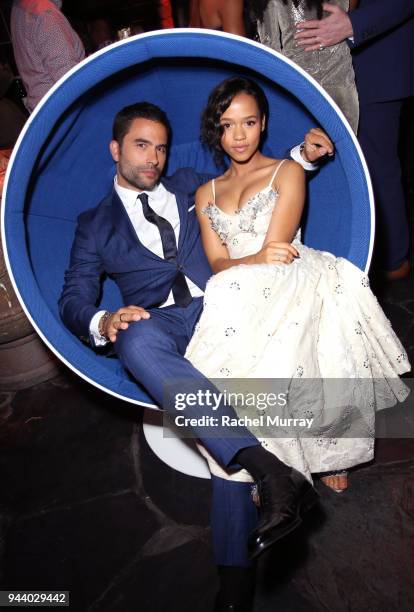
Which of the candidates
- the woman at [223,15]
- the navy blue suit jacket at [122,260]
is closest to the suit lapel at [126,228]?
the navy blue suit jacket at [122,260]

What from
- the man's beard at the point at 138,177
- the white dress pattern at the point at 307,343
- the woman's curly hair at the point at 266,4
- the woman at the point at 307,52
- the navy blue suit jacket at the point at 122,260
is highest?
the woman's curly hair at the point at 266,4

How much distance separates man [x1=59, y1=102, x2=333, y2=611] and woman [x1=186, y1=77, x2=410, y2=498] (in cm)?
14

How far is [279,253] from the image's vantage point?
1.72m

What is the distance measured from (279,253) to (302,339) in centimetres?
34

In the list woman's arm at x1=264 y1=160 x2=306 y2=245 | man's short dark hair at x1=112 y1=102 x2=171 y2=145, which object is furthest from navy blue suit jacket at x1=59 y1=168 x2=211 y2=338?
woman's arm at x1=264 y1=160 x2=306 y2=245

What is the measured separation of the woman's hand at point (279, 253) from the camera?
1.71 metres

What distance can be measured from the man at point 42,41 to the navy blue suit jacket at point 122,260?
1030mm

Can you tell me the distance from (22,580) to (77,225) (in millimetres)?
1492

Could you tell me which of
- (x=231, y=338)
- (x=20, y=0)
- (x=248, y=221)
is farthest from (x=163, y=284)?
(x=20, y=0)

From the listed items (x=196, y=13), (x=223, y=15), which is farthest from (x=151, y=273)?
(x=196, y=13)

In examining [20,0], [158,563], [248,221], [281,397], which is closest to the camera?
[281,397]

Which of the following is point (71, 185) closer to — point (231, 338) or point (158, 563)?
point (231, 338)

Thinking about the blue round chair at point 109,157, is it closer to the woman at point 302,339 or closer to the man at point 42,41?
the woman at point 302,339

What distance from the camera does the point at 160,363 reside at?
1.60 m
